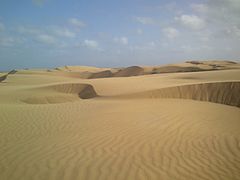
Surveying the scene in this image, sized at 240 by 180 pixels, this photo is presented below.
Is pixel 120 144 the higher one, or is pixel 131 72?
pixel 120 144

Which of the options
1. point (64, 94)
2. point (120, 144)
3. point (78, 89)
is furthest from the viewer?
point (78, 89)

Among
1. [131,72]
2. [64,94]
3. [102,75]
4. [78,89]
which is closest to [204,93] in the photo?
[78,89]

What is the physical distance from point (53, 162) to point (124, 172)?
1.32 metres

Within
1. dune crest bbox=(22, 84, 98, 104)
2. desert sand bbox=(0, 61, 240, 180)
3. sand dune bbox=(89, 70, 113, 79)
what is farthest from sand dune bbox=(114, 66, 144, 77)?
desert sand bbox=(0, 61, 240, 180)

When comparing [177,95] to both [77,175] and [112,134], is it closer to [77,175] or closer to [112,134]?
[112,134]

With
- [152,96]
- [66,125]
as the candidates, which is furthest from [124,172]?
[152,96]

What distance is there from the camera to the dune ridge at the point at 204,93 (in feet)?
43.2

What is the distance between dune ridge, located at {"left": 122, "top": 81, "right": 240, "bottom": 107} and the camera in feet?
43.2

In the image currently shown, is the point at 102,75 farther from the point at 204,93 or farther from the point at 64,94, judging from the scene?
the point at 204,93

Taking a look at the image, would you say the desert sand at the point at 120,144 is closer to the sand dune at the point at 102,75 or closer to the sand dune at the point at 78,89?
the sand dune at the point at 78,89

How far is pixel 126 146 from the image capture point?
17.4 feet

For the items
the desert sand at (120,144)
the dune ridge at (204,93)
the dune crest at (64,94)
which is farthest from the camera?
the dune crest at (64,94)

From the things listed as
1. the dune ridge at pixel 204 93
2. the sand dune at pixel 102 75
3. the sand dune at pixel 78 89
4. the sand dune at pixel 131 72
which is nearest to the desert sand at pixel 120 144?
the dune ridge at pixel 204 93

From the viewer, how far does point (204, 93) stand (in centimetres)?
1375
